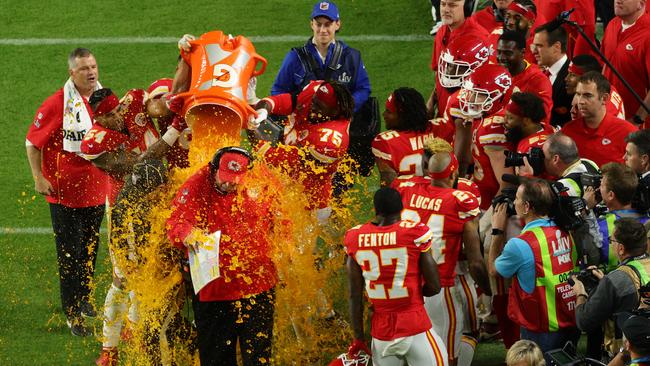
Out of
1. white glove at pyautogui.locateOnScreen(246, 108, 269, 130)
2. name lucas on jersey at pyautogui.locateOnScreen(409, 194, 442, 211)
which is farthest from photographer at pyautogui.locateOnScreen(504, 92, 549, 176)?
white glove at pyautogui.locateOnScreen(246, 108, 269, 130)

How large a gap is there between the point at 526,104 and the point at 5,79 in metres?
6.56

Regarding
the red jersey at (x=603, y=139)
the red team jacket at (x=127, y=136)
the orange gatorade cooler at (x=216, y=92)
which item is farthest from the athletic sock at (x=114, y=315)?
the red jersey at (x=603, y=139)

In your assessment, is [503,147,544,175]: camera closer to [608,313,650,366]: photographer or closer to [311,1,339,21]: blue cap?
[608,313,650,366]: photographer

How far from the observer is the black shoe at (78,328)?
7.59 m

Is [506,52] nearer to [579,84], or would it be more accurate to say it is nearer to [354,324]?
[579,84]

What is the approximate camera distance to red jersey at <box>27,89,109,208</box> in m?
7.60

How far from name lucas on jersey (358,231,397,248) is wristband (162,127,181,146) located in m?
1.66

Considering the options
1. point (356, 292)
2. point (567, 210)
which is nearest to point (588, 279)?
point (567, 210)

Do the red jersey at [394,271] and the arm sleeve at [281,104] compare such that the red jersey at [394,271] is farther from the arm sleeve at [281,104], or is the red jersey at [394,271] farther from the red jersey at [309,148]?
the arm sleeve at [281,104]

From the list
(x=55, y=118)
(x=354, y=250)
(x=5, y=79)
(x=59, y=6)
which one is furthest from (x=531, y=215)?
(x=59, y=6)

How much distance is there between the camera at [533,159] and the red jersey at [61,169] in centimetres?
272

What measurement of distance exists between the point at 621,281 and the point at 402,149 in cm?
197

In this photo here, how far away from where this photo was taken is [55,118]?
7.59m

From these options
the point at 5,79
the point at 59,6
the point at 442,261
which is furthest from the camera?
the point at 59,6
